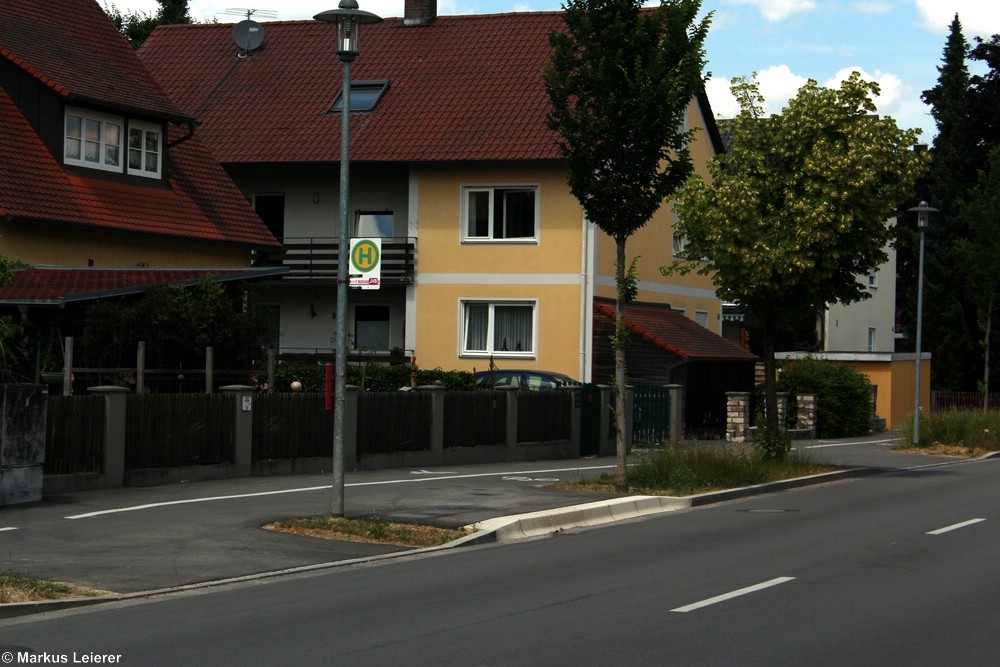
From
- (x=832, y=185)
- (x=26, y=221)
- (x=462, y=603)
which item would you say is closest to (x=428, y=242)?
(x=26, y=221)

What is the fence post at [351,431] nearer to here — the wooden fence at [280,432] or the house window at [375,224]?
the wooden fence at [280,432]

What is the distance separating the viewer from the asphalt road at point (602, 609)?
8.43m

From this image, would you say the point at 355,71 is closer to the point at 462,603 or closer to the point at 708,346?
the point at 708,346

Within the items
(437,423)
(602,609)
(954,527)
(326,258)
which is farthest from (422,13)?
(602,609)

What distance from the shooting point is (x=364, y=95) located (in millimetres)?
38312

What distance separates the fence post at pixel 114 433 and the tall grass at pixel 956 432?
2060cm

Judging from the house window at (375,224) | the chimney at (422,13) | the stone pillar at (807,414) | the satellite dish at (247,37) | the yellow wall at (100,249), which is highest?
the chimney at (422,13)

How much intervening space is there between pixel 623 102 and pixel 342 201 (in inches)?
201

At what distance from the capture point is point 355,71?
129ft

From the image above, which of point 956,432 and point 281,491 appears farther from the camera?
point 956,432

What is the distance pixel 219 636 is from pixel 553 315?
2657cm

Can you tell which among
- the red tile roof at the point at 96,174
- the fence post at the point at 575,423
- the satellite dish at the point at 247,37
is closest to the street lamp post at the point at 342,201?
the fence post at the point at 575,423

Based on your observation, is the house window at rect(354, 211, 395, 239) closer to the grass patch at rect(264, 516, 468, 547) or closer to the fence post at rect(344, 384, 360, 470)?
the fence post at rect(344, 384, 360, 470)

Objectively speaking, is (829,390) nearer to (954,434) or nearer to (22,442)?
(954,434)
